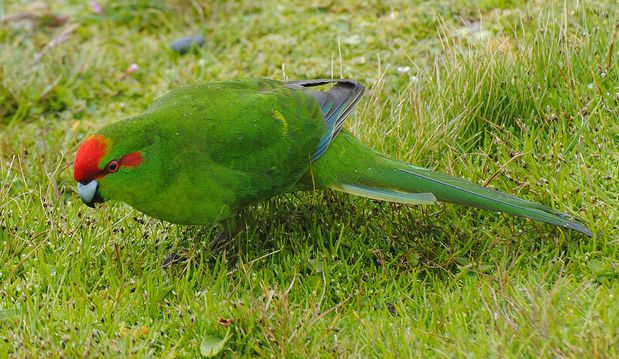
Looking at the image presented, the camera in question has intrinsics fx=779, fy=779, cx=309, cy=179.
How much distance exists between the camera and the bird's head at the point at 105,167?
312 cm

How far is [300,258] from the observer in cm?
340

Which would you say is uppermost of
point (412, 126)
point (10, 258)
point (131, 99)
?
point (412, 126)

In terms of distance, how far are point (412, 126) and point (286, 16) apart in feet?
7.33

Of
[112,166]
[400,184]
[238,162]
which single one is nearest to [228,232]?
[238,162]

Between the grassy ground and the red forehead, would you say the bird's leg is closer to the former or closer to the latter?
the grassy ground

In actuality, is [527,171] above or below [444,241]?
above

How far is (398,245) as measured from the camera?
3471mm

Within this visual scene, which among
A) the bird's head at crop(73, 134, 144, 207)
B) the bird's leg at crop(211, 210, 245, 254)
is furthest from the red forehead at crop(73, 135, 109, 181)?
the bird's leg at crop(211, 210, 245, 254)

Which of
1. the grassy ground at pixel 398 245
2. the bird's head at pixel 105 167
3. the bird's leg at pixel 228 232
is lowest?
the bird's leg at pixel 228 232

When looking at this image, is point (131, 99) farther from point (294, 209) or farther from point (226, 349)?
point (226, 349)

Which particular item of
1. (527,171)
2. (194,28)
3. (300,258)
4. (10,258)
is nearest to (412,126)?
(527,171)

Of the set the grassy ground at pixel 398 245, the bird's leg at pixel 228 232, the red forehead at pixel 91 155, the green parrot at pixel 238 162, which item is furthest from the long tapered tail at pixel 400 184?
the red forehead at pixel 91 155

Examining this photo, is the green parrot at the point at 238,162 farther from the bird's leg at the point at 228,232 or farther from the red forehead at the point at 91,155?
the bird's leg at the point at 228,232

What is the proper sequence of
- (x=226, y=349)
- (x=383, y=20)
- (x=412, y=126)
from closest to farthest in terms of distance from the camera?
(x=226, y=349)
(x=412, y=126)
(x=383, y=20)
